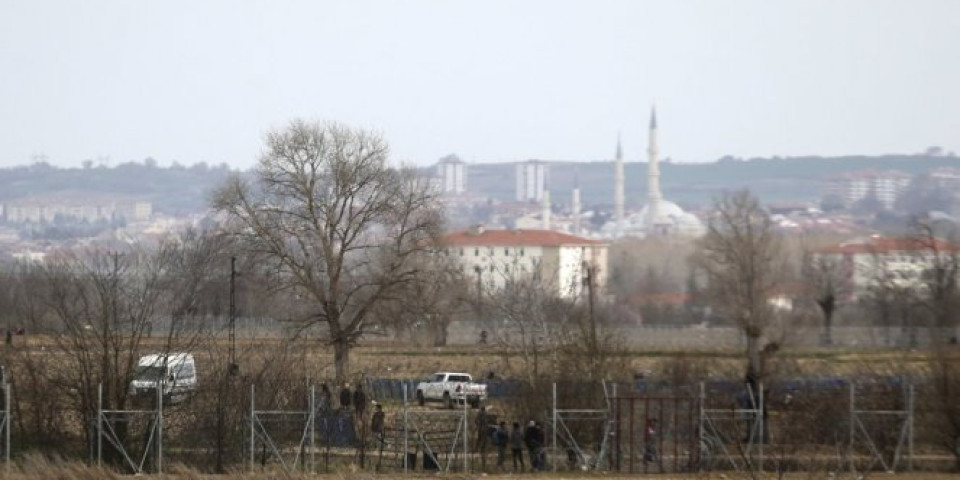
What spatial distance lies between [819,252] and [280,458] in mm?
90904

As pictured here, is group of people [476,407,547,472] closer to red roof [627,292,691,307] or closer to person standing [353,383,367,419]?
person standing [353,383,367,419]

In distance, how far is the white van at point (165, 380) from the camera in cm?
3206

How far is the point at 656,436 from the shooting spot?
32.5m

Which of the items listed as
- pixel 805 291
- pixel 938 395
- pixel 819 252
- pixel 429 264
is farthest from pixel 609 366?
pixel 819 252

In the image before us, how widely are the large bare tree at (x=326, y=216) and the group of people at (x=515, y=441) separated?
12.8 metres

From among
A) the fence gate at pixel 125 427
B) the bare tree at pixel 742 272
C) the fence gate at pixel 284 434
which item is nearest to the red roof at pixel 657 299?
the bare tree at pixel 742 272

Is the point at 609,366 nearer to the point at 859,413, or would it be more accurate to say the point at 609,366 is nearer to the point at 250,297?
the point at 859,413

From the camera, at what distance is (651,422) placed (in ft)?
105

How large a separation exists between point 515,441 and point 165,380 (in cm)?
681

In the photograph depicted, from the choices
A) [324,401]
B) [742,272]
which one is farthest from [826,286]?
[324,401]

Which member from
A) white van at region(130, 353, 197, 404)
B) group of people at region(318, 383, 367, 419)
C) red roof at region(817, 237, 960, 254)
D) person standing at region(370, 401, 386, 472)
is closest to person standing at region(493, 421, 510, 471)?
person standing at region(370, 401, 386, 472)

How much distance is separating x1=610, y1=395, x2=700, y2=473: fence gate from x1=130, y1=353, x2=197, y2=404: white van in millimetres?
8164

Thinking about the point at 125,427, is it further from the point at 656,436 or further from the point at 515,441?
the point at 656,436

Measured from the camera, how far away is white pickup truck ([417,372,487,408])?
1530 inches
